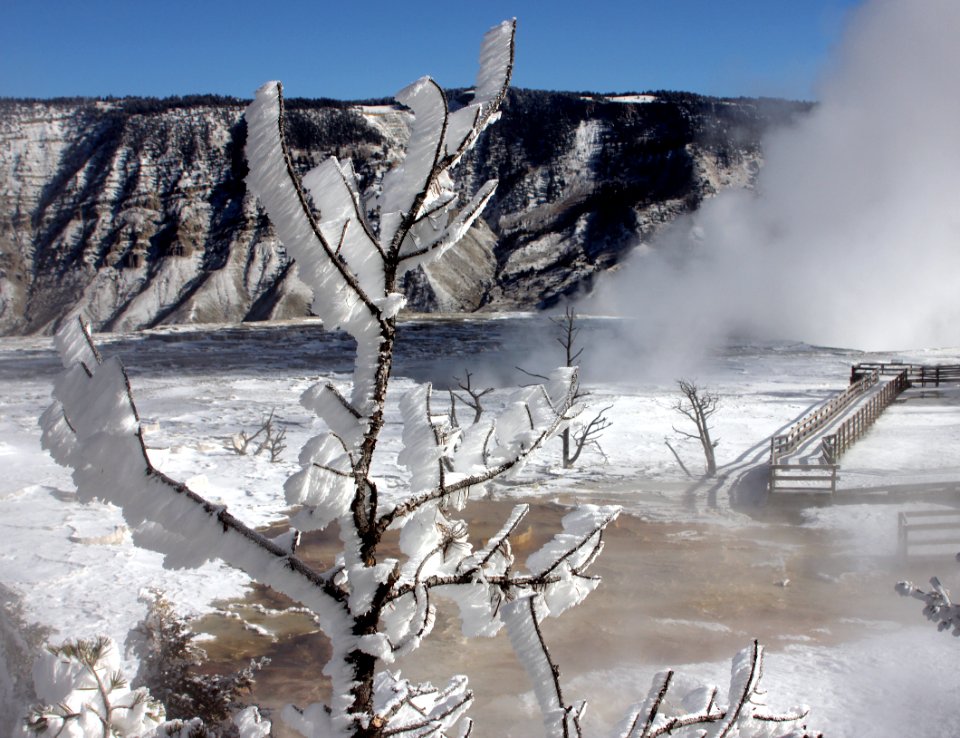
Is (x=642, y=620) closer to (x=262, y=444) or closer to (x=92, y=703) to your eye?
(x=92, y=703)

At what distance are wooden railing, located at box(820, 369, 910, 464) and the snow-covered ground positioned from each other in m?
0.37

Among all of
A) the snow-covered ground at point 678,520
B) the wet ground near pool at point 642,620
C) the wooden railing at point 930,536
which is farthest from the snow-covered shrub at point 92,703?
the wooden railing at point 930,536

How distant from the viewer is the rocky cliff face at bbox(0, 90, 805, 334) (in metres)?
75.0

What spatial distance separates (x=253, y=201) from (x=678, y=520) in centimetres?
7076

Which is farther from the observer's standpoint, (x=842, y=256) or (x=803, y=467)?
(x=842, y=256)

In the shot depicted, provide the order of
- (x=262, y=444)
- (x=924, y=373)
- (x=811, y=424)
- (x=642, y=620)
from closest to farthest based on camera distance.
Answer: (x=642, y=620) → (x=262, y=444) → (x=811, y=424) → (x=924, y=373)

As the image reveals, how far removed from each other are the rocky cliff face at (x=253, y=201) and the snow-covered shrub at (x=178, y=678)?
61101 mm

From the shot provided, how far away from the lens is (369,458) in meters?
1.80

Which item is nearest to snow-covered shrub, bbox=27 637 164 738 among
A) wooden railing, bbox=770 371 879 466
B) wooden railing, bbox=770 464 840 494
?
wooden railing, bbox=770 464 840 494

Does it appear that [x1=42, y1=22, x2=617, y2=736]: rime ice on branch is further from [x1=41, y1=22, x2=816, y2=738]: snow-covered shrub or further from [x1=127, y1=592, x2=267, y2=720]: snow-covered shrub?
[x1=127, y1=592, x2=267, y2=720]: snow-covered shrub

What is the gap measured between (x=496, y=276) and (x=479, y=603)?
7693 cm

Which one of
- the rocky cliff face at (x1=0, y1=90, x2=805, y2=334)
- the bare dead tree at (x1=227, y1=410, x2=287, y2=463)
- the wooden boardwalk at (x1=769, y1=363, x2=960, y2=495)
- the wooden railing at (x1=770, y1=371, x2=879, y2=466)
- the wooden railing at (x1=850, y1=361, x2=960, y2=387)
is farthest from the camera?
the rocky cliff face at (x1=0, y1=90, x2=805, y2=334)

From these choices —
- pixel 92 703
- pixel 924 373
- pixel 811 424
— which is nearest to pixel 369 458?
pixel 92 703

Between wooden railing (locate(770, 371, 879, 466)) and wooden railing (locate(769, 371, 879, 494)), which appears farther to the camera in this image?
wooden railing (locate(770, 371, 879, 466))
